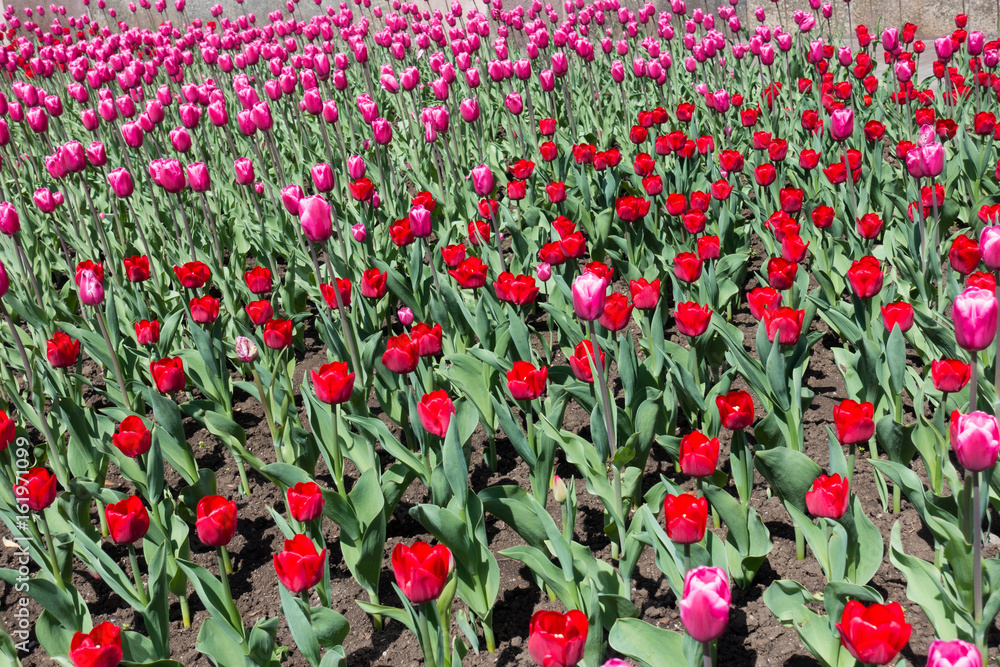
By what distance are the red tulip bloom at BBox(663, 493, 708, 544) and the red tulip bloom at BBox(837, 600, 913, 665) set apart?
0.96ft

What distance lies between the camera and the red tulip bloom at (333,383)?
218 cm

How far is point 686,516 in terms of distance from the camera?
1.60m

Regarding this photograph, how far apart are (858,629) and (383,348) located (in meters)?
2.01

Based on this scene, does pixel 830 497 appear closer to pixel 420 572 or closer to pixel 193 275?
pixel 420 572

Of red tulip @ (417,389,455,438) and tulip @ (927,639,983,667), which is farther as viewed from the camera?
red tulip @ (417,389,455,438)

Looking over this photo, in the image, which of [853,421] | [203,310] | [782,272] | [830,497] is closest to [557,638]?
[830,497]

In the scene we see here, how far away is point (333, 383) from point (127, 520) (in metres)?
0.56

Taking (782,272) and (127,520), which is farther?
(782,272)

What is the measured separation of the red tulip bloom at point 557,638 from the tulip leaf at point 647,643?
Result: 264 millimetres

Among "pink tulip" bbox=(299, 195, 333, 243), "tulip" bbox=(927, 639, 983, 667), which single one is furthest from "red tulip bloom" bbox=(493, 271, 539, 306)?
"tulip" bbox=(927, 639, 983, 667)

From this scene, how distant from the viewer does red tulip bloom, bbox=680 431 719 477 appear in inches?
71.6

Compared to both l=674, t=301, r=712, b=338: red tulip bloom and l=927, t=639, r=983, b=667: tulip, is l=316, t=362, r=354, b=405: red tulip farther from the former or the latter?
l=927, t=639, r=983, b=667: tulip

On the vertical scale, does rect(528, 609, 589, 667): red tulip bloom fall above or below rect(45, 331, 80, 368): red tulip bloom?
below

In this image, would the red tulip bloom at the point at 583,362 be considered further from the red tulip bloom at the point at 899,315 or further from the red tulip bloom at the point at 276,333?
the red tulip bloom at the point at 276,333
